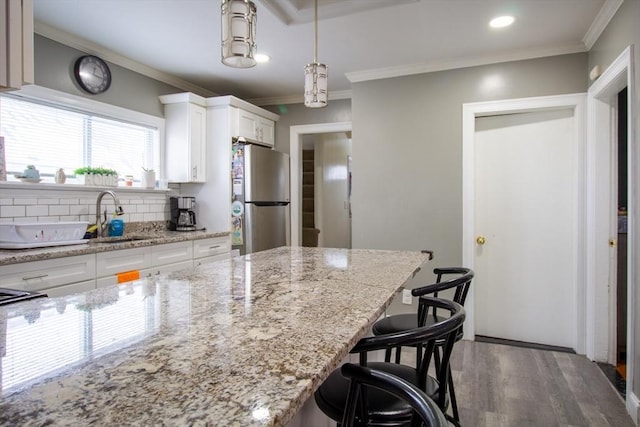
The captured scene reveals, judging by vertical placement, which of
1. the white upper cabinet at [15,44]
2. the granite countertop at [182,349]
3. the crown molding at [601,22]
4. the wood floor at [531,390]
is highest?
the crown molding at [601,22]

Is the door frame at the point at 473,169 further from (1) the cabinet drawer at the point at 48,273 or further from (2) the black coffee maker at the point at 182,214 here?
(1) the cabinet drawer at the point at 48,273

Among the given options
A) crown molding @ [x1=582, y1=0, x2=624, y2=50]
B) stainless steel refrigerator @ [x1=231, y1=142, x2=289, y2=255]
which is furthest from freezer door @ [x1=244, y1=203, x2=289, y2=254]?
crown molding @ [x1=582, y1=0, x2=624, y2=50]

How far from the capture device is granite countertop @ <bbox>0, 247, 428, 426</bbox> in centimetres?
52

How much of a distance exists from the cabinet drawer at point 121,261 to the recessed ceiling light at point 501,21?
3.03 m

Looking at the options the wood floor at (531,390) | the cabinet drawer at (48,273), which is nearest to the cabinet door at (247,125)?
the cabinet drawer at (48,273)

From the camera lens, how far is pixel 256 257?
199 cm

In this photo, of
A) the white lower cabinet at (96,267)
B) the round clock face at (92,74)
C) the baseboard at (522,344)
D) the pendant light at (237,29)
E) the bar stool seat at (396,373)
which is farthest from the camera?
the baseboard at (522,344)

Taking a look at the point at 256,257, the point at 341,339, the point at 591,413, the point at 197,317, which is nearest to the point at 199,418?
the point at 341,339

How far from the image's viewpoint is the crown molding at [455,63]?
120 inches

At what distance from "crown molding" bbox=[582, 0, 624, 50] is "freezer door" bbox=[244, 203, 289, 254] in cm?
315

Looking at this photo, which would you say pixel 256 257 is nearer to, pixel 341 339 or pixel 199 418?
pixel 341 339

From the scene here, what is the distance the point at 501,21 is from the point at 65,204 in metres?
3.50

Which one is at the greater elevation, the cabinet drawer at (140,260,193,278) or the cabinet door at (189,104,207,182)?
the cabinet door at (189,104,207,182)

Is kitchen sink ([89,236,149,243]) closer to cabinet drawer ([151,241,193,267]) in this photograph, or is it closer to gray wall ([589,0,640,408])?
cabinet drawer ([151,241,193,267])
